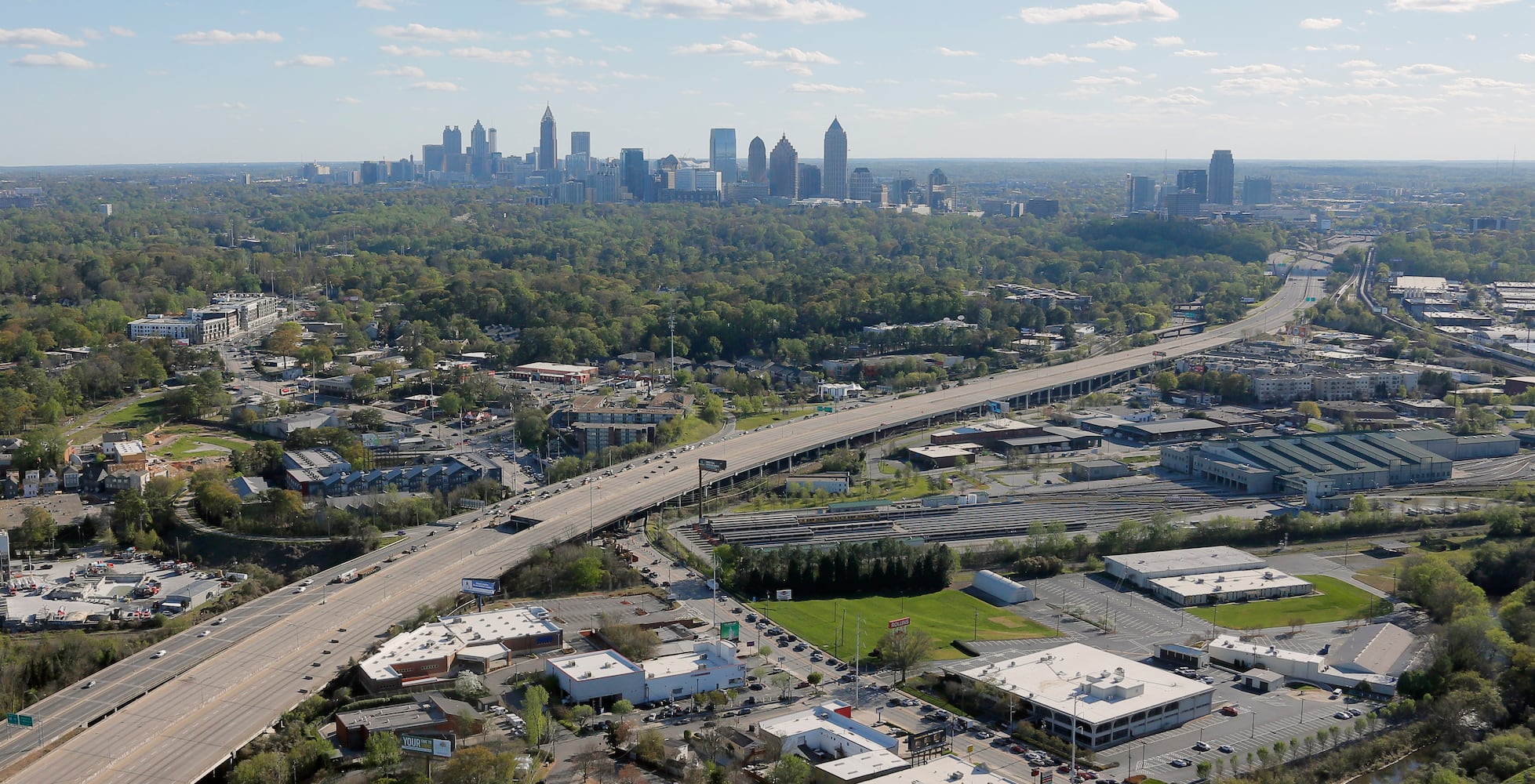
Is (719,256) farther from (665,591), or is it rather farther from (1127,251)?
(665,591)

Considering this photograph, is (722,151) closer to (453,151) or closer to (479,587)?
(453,151)

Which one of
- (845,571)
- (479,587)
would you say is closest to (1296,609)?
(845,571)

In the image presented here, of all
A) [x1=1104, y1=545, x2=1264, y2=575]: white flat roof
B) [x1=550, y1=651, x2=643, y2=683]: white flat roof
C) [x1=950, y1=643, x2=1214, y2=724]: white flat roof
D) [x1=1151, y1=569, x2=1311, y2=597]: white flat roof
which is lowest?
[x1=1151, y1=569, x2=1311, y2=597]: white flat roof

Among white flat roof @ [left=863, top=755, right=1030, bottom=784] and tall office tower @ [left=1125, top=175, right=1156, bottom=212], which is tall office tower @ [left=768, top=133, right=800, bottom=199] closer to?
tall office tower @ [left=1125, top=175, right=1156, bottom=212]

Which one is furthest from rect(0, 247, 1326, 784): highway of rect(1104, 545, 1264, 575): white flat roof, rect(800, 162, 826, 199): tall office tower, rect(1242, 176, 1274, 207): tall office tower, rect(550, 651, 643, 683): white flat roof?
rect(1242, 176, 1274, 207): tall office tower

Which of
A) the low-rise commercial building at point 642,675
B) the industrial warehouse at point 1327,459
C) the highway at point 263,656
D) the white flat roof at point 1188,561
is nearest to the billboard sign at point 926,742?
the low-rise commercial building at point 642,675

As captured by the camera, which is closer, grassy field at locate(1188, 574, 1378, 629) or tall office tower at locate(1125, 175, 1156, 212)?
grassy field at locate(1188, 574, 1378, 629)
